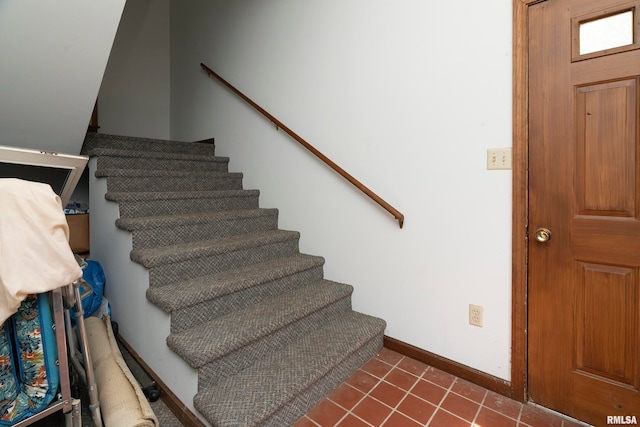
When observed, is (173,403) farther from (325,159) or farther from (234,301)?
(325,159)

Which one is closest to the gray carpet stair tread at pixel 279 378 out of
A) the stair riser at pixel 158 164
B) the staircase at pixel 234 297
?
the staircase at pixel 234 297

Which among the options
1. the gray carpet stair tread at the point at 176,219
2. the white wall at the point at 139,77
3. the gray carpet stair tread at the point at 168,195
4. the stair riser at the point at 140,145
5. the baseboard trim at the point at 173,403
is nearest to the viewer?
the baseboard trim at the point at 173,403

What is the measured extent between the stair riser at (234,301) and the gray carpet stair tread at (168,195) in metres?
0.96

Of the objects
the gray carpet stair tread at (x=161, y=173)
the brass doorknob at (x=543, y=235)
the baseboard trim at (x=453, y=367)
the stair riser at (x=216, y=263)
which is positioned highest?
the gray carpet stair tread at (x=161, y=173)

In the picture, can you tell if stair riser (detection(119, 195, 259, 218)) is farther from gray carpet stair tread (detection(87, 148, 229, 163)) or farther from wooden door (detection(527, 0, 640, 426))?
wooden door (detection(527, 0, 640, 426))

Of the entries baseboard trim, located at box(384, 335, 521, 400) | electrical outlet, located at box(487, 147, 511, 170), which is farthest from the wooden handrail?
baseboard trim, located at box(384, 335, 521, 400)

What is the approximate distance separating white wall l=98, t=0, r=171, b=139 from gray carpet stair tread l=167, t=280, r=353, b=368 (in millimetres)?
3439

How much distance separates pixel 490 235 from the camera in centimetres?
159

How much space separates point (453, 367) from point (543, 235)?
2.83 feet

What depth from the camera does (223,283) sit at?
1714 mm

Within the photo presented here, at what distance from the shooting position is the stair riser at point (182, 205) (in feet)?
6.64

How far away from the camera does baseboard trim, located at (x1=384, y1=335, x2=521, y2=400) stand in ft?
5.16

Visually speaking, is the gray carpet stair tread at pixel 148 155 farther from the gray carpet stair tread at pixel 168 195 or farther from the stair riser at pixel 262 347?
the stair riser at pixel 262 347

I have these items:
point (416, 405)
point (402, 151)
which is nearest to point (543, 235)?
point (402, 151)
